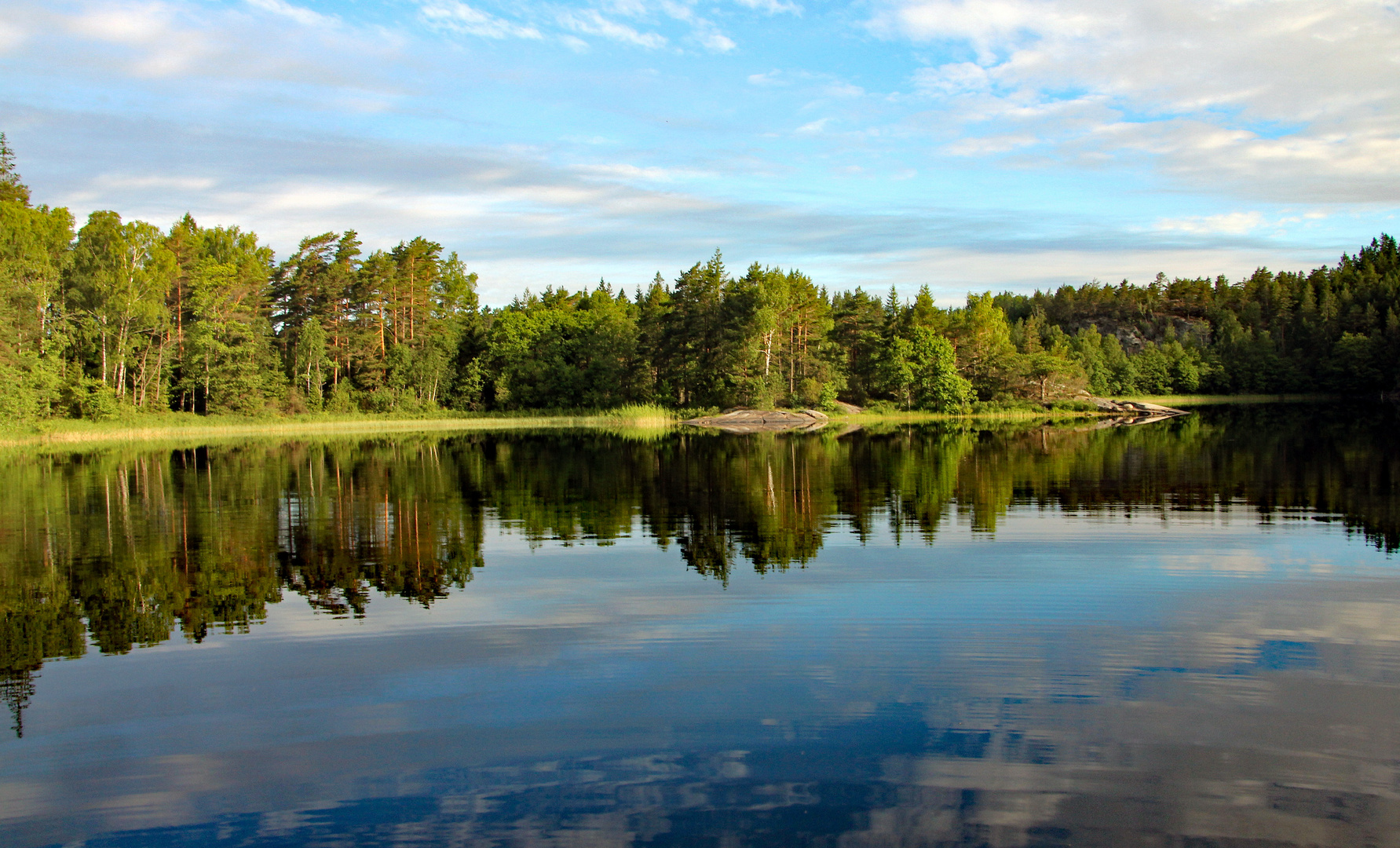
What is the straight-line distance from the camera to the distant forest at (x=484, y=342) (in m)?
52.6

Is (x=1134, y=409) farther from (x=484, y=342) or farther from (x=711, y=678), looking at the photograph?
(x=711, y=678)

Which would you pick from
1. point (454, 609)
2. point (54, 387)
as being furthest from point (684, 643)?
point (54, 387)

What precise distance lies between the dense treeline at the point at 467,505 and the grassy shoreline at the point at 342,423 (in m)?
10.8

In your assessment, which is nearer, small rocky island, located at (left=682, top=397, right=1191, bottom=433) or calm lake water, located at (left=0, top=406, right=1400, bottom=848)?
calm lake water, located at (left=0, top=406, right=1400, bottom=848)

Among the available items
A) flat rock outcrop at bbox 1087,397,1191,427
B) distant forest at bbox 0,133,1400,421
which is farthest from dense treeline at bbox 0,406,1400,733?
flat rock outcrop at bbox 1087,397,1191,427

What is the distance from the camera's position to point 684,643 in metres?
8.18

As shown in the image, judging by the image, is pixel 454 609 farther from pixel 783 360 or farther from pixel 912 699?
pixel 783 360

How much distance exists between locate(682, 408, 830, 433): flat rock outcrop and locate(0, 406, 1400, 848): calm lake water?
44.0 metres

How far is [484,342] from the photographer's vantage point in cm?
8006

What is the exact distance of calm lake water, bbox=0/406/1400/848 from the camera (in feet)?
16.8

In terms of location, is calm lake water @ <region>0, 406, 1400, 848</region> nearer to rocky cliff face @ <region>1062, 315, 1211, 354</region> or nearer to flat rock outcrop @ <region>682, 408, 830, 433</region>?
flat rock outcrop @ <region>682, 408, 830, 433</region>

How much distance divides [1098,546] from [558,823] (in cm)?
1027

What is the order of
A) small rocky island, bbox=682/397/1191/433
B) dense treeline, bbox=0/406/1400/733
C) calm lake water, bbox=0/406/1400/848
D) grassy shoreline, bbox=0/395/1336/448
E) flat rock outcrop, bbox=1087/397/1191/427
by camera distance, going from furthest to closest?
1. flat rock outcrop, bbox=1087/397/1191/427
2. small rocky island, bbox=682/397/1191/433
3. grassy shoreline, bbox=0/395/1336/448
4. dense treeline, bbox=0/406/1400/733
5. calm lake water, bbox=0/406/1400/848

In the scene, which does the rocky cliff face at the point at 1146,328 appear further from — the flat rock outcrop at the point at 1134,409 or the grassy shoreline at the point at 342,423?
the grassy shoreline at the point at 342,423
